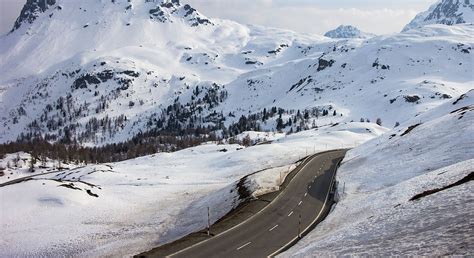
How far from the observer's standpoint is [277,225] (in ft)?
134

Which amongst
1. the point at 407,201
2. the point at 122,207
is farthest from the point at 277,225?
the point at 122,207

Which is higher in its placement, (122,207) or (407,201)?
(407,201)

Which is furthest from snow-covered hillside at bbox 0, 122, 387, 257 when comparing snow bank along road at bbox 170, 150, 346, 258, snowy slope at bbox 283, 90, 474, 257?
snowy slope at bbox 283, 90, 474, 257

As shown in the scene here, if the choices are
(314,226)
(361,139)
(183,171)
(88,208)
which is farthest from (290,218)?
(361,139)

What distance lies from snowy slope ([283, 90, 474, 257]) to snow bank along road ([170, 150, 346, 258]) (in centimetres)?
234

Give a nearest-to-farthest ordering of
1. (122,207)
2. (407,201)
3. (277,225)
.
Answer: (407,201)
(277,225)
(122,207)

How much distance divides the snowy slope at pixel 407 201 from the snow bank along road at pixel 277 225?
2345 mm

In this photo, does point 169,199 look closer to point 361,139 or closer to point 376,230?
point 376,230

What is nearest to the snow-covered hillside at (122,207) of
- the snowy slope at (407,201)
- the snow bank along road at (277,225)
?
the snow bank along road at (277,225)

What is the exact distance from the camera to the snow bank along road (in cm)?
3422

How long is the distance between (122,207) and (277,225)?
1476 inches

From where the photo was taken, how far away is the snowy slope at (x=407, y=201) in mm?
21094

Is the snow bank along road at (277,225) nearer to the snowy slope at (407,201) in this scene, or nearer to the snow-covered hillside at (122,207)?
the snowy slope at (407,201)

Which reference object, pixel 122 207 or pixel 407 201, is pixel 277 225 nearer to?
pixel 407 201
